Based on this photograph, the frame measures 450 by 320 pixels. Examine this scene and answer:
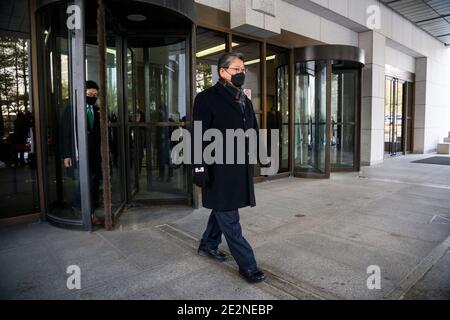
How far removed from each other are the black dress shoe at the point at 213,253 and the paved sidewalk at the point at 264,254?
0.08m

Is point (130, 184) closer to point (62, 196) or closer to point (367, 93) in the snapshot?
point (62, 196)

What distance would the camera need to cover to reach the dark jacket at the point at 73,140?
434 cm

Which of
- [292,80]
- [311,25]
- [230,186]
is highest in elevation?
[311,25]

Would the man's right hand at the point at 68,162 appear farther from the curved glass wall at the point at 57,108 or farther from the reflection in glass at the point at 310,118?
the reflection in glass at the point at 310,118

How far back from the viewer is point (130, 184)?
5.55 metres

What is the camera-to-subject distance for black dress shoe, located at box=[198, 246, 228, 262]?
329 cm

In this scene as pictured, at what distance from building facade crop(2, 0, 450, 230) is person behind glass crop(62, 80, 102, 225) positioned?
9 cm

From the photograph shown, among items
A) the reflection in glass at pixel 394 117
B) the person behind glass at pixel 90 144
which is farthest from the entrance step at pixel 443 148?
the person behind glass at pixel 90 144

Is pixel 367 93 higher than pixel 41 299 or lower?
higher

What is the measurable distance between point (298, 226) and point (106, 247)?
2.33 meters

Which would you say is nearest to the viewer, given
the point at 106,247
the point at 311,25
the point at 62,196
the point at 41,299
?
the point at 41,299

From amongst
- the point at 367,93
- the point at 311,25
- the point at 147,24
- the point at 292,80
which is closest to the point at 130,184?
the point at 147,24

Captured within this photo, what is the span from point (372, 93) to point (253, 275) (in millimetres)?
9378

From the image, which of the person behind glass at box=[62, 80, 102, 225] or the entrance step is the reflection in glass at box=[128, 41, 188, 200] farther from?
the entrance step
